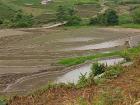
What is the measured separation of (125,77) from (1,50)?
2313cm

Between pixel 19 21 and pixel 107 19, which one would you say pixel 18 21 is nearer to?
pixel 19 21

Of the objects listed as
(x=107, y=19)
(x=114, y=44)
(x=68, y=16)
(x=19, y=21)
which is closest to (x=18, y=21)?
(x=19, y=21)

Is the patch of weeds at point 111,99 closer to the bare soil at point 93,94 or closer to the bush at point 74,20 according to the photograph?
the bare soil at point 93,94

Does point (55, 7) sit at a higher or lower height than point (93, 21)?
higher

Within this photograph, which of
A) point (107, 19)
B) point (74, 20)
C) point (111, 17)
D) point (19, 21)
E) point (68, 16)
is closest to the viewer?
point (19, 21)

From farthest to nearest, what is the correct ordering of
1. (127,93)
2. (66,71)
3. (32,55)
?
(32,55)
(66,71)
(127,93)

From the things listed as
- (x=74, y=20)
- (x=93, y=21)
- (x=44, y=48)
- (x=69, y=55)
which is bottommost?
(x=93, y=21)

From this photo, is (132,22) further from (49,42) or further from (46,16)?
(49,42)

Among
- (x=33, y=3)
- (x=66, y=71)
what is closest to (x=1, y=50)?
(x=66, y=71)

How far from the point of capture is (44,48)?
31.3 metres

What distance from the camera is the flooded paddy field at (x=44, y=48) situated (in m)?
21.2

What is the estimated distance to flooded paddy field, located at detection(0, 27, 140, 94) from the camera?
21.2 metres

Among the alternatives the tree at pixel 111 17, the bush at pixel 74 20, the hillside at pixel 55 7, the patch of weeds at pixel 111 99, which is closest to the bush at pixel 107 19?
the tree at pixel 111 17

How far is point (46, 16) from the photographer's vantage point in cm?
4988
